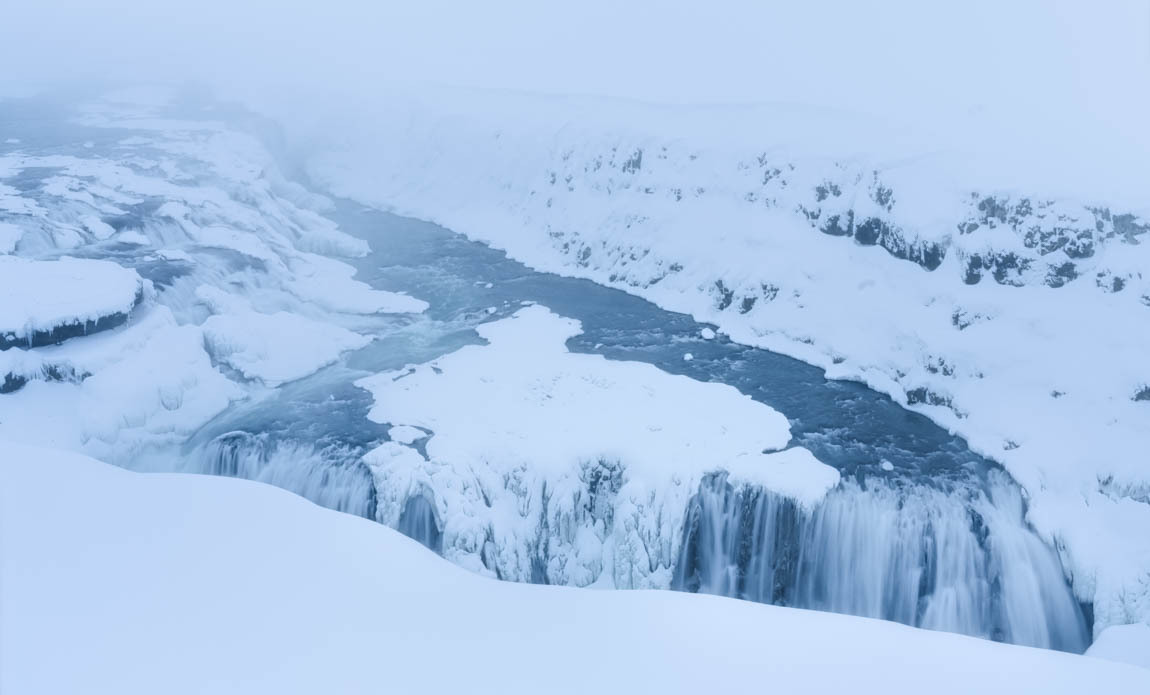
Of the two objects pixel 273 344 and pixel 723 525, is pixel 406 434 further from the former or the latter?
pixel 723 525

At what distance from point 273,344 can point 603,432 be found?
9.67 metres

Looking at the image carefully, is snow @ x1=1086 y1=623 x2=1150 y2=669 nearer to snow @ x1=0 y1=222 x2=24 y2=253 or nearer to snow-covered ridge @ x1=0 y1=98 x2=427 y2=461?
snow-covered ridge @ x1=0 y1=98 x2=427 y2=461

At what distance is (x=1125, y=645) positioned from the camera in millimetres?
10266

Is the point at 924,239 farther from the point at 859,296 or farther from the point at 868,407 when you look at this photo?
the point at 868,407

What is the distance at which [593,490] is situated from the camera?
43.9ft

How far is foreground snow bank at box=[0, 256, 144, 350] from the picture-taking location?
1494cm

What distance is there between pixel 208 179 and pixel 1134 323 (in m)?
32.4

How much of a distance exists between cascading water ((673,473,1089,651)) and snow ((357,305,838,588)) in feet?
1.43

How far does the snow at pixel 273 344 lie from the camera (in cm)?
1766

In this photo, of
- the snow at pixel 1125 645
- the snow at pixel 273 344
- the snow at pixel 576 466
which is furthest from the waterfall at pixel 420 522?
the snow at pixel 1125 645

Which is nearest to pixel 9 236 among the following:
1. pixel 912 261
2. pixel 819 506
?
pixel 819 506

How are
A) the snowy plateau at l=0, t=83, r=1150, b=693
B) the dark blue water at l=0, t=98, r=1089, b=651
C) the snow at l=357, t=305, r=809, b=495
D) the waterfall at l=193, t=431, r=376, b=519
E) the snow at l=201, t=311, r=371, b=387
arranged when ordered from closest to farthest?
1. the snowy plateau at l=0, t=83, r=1150, b=693
2. the dark blue water at l=0, t=98, r=1089, b=651
3. the waterfall at l=193, t=431, r=376, b=519
4. the snow at l=357, t=305, r=809, b=495
5. the snow at l=201, t=311, r=371, b=387

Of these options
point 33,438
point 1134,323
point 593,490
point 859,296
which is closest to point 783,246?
point 859,296

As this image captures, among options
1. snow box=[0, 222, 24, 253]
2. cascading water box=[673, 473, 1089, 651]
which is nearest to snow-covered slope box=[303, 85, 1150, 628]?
cascading water box=[673, 473, 1089, 651]
